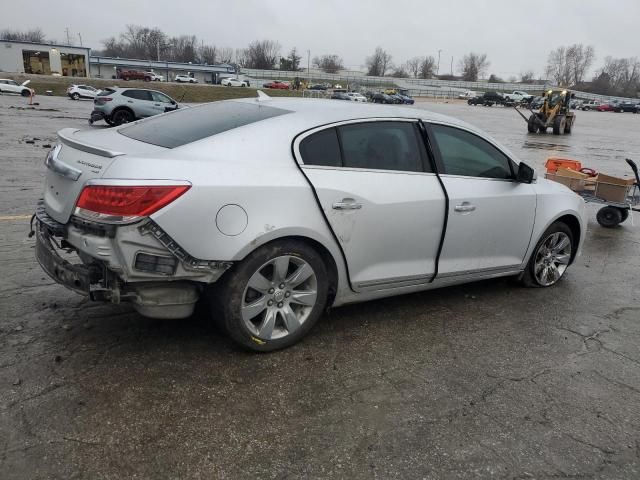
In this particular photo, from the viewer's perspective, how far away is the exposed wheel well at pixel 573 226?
5.07m

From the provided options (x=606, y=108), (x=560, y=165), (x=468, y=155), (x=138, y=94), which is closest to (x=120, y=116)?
(x=138, y=94)

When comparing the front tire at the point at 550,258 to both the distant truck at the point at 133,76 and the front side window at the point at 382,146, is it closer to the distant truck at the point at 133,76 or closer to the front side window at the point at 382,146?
the front side window at the point at 382,146

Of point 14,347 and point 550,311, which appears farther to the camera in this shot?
point 550,311

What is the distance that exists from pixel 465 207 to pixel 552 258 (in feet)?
4.91

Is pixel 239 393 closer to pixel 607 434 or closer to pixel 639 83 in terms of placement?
pixel 607 434

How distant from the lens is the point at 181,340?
3.57m

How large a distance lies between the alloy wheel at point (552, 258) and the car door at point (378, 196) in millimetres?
1475

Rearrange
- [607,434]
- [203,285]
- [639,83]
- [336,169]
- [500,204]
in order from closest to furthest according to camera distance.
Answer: [607,434] < [203,285] < [336,169] < [500,204] < [639,83]

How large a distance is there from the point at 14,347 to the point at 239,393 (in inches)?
58.2

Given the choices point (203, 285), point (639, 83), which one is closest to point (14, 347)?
point (203, 285)

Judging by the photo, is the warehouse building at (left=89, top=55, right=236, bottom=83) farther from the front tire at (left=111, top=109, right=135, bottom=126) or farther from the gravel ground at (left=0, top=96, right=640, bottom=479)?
the gravel ground at (left=0, top=96, right=640, bottom=479)

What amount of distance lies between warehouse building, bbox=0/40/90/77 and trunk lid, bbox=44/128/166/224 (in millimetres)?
83586

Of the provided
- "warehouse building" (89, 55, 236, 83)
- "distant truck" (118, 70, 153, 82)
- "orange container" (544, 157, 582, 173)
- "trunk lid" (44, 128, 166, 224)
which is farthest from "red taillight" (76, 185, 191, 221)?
"warehouse building" (89, 55, 236, 83)

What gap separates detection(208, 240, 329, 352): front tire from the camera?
10.5ft
